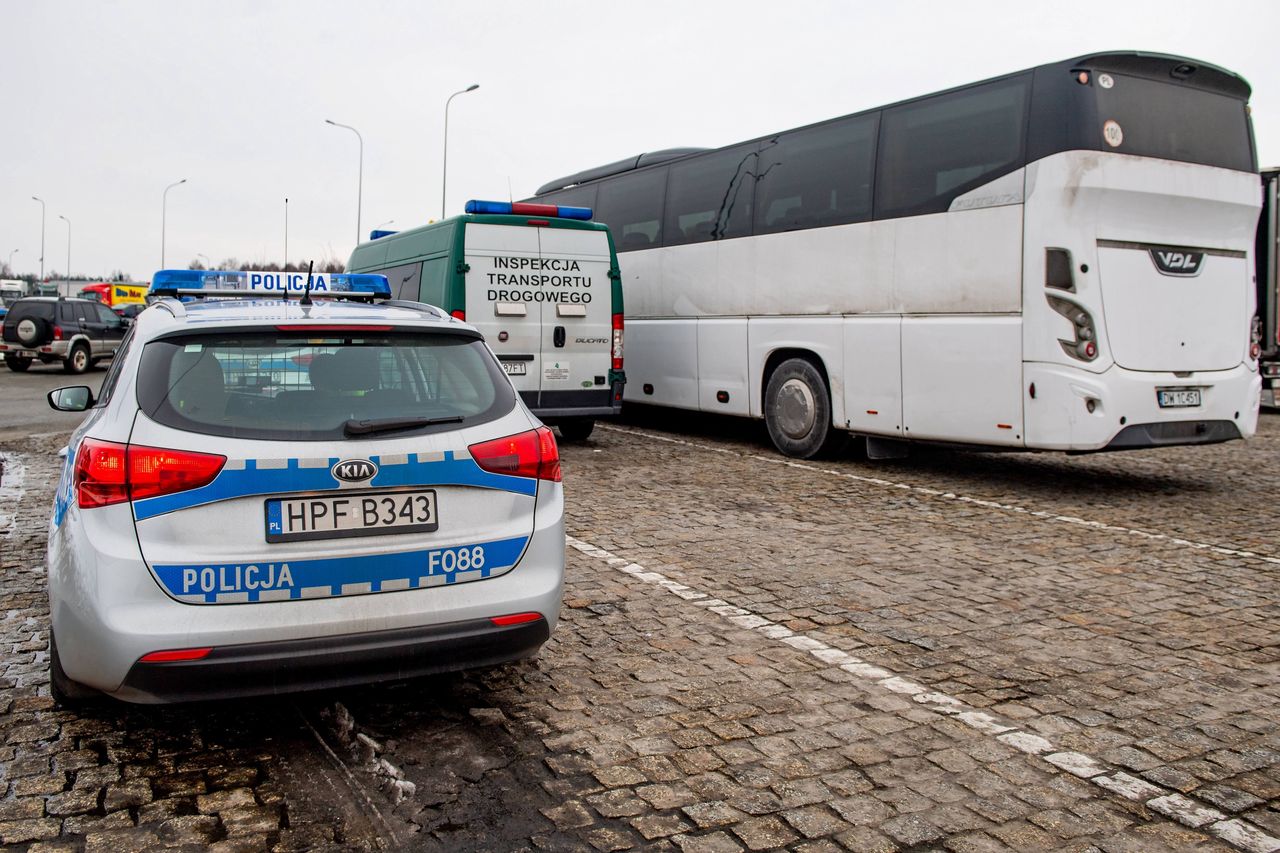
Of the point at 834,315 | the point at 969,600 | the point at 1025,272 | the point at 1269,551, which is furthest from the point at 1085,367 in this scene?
the point at 969,600

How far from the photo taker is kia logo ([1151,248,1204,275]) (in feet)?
30.3

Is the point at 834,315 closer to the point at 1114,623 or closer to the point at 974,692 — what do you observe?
the point at 1114,623

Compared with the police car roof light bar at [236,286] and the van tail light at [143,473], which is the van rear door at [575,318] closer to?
the police car roof light bar at [236,286]

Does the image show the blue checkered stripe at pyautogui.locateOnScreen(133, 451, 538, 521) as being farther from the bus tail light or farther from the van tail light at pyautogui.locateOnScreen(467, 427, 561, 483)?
the bus tail light

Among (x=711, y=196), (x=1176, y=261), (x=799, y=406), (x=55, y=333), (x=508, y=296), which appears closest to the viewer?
(x=1176, y=261)

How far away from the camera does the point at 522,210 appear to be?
12.5 meters


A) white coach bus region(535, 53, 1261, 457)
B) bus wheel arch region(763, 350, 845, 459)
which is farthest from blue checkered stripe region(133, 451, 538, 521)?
bus wheel arch region(763, 350, 845, 459)

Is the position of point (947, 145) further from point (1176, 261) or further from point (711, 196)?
point (711, 196)

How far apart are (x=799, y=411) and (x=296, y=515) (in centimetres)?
883

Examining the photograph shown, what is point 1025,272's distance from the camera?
364 inches

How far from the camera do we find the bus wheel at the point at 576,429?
13734 mm

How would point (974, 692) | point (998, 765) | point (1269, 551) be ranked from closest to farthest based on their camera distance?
point (998, 765) → point (974, 692) → point (1269, 551)

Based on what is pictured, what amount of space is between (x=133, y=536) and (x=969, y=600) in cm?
418

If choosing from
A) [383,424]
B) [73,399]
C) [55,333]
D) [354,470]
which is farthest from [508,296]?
[55,333]
